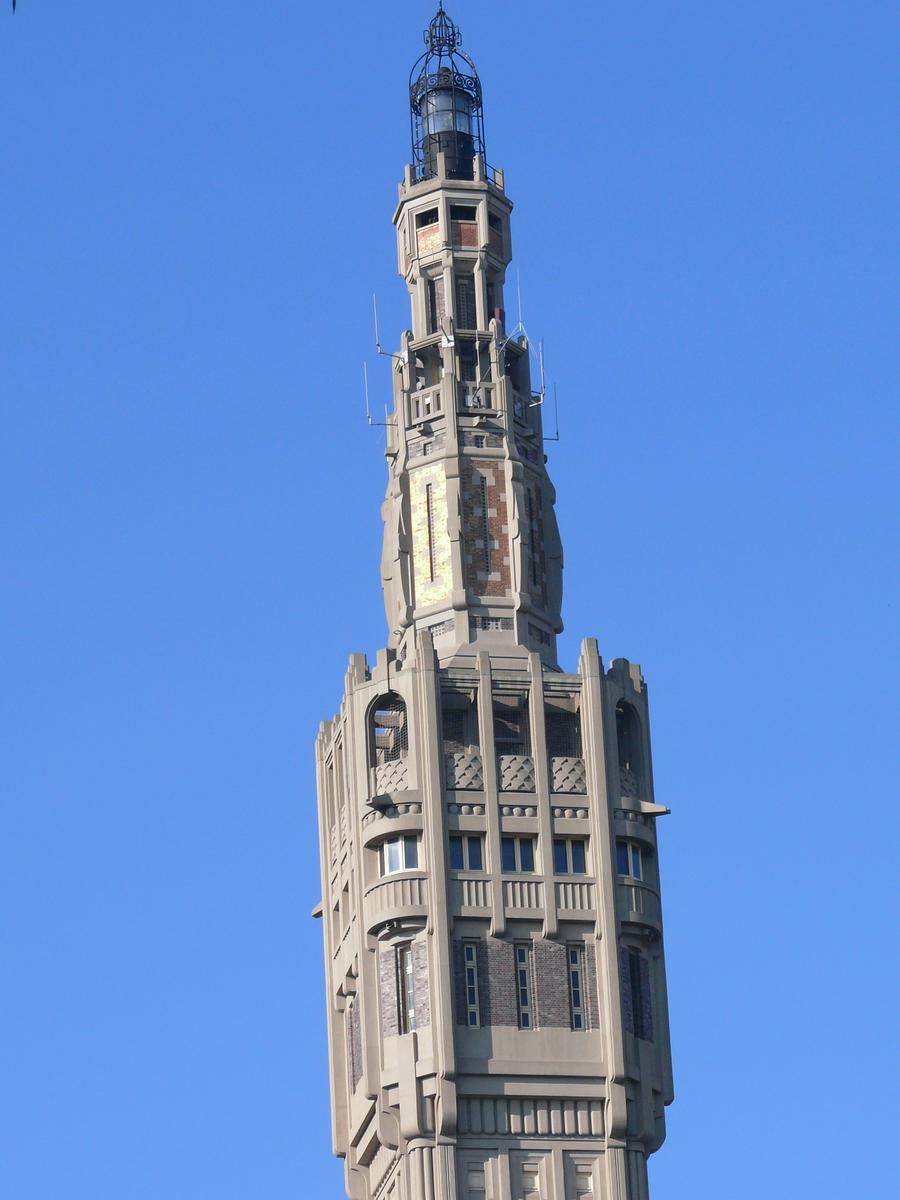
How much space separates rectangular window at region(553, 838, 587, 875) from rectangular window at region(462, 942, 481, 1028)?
3.78 meters

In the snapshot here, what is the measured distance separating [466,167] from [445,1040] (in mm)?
33356

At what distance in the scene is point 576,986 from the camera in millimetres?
122312

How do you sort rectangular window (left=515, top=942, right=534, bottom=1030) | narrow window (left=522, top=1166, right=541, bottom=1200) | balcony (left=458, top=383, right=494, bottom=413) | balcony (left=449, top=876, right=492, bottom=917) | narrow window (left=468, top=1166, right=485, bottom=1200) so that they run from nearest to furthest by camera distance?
1. narrow window (left=468, top=1166, right=485, bottom=1200)
2. narrow window (left=522, top=1166, right=541, bottom=1200)
3. rectangular window (left=515, top=942, right=534, bottom=1030)
4. balcony (left=449, top=876, right=492, bottom=917)
5. balcony (left=458, top=383, right=494, bottom=413)

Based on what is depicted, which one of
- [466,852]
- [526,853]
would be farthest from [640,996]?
[466,852]

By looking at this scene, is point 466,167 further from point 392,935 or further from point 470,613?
point 392,935

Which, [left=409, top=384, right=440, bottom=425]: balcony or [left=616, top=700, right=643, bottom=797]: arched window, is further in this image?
[left=409, top=384, right=440, bottom=425]: balcony

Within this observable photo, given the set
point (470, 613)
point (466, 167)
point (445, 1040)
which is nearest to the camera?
point (445, 1040)

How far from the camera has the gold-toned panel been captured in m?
129

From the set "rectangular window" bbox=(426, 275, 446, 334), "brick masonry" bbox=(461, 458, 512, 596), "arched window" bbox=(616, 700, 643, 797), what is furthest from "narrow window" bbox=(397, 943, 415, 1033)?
"rectangular window" bbox=(426, 275, 446, 334)

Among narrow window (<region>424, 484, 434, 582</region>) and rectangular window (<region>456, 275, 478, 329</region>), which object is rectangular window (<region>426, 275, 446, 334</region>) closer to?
rectangular window (<region>456, 275, 478, 329</region>)

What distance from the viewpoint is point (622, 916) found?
12319 centimetres

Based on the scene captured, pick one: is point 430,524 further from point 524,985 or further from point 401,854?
point 524,985

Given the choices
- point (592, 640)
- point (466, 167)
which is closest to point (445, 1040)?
point (592, 640)

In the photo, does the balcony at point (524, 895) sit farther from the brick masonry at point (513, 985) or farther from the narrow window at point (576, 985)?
the narrow window at point (576, 985)
